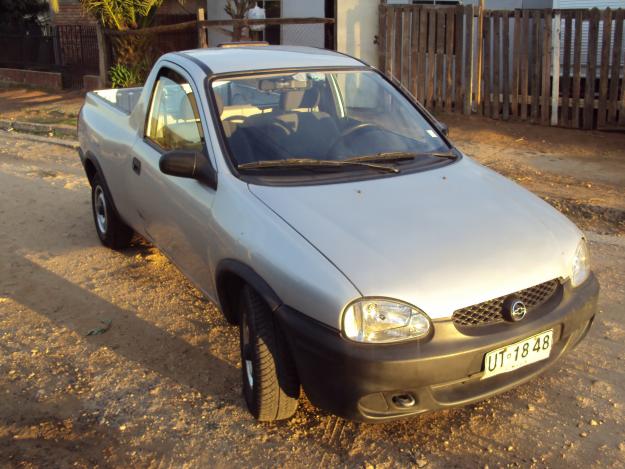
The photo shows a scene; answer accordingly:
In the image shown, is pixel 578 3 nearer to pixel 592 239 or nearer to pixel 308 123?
pixel 592 239

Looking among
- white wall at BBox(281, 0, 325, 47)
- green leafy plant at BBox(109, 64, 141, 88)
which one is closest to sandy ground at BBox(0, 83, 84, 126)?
green leafy plant at BBox(109, 64, 141, 88)

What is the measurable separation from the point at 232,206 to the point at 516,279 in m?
1.45

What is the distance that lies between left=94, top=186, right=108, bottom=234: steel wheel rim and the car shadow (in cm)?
64

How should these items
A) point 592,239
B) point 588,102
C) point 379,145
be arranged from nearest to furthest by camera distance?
point 379,145 → point 592,239 → point 588,102

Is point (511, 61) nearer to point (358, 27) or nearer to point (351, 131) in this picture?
point (358, 27)

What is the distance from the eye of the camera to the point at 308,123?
4.35m

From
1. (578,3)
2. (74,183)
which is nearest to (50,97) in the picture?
(74,183)

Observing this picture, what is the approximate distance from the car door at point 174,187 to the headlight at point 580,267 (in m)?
1.84

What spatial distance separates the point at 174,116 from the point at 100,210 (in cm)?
190

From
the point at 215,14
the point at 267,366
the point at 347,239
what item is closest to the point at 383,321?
the point at 347,239

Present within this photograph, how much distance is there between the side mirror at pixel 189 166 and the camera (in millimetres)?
3922

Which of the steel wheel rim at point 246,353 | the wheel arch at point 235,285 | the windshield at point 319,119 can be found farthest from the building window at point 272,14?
the steel wheel rim at point 246,353

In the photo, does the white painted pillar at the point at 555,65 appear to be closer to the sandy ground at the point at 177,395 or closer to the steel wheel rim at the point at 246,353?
the sandy ground at the point at 177,395

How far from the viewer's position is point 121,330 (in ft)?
15.6
